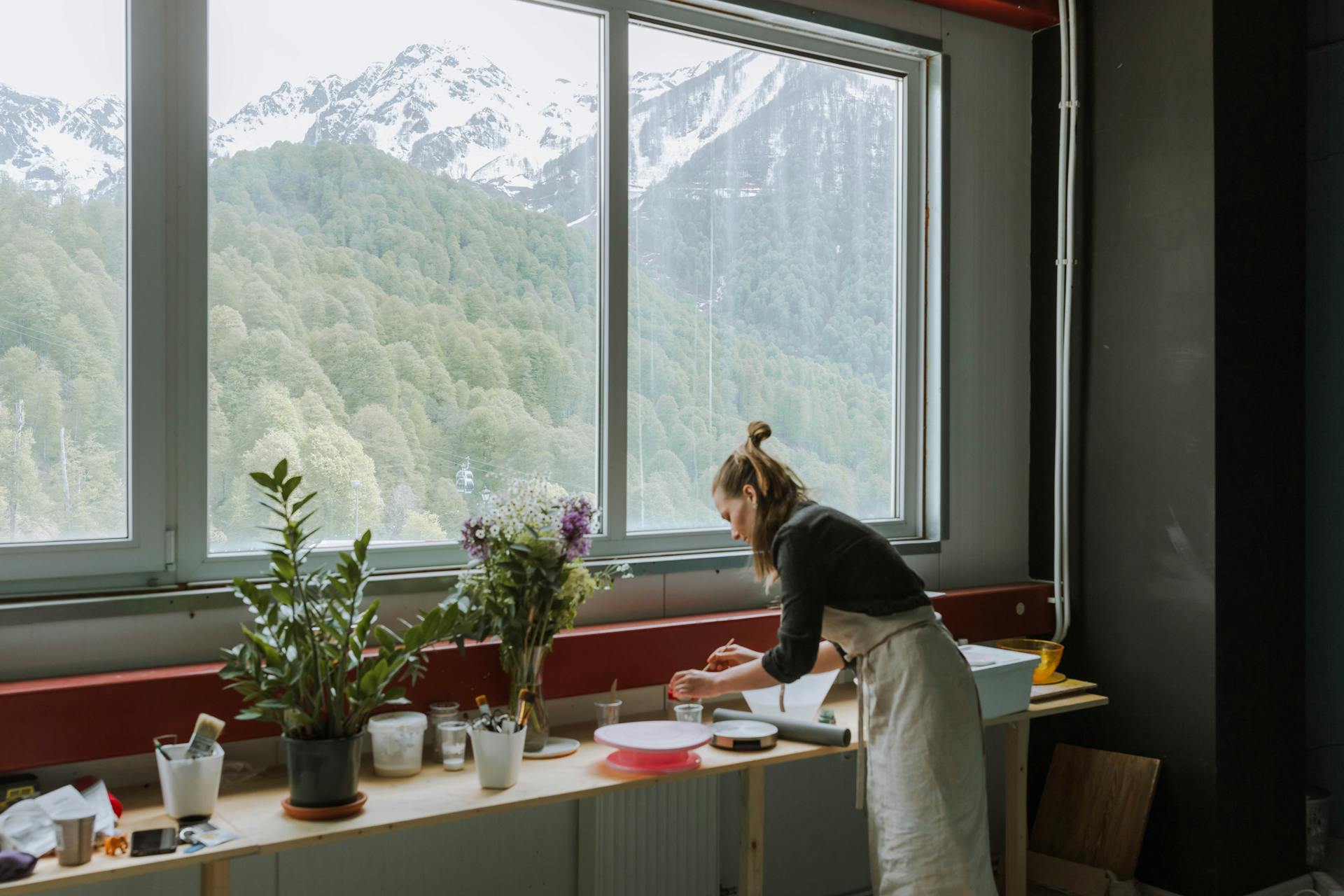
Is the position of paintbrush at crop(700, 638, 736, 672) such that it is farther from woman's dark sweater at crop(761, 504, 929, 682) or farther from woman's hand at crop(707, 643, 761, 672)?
woman's dark sweater at crop(761, 504, 929, 682)

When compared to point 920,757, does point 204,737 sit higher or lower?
higher

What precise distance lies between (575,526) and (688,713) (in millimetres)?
588

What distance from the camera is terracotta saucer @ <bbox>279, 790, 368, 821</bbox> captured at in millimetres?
2256

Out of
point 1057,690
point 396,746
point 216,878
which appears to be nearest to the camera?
point 216,878

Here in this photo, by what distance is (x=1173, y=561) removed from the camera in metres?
3.68

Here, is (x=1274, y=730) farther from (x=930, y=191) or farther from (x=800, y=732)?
(x=930, y=191)

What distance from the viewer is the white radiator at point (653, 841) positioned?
10.3ft

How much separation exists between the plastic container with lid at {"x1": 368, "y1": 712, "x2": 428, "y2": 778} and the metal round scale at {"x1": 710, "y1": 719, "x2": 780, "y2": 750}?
2.29 ft

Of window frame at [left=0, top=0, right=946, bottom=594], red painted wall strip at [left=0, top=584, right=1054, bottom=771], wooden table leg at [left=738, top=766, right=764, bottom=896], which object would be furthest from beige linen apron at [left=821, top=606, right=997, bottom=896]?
window frame at [left=0, top=0, right=946, bottom=594]

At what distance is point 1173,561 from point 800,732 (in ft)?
4.99

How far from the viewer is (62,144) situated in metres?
2.60

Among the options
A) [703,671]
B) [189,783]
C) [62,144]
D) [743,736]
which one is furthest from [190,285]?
[743,736]

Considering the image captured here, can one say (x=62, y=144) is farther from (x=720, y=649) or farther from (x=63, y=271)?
(x=720, y=649)

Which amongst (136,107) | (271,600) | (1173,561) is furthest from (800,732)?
(136,107)
